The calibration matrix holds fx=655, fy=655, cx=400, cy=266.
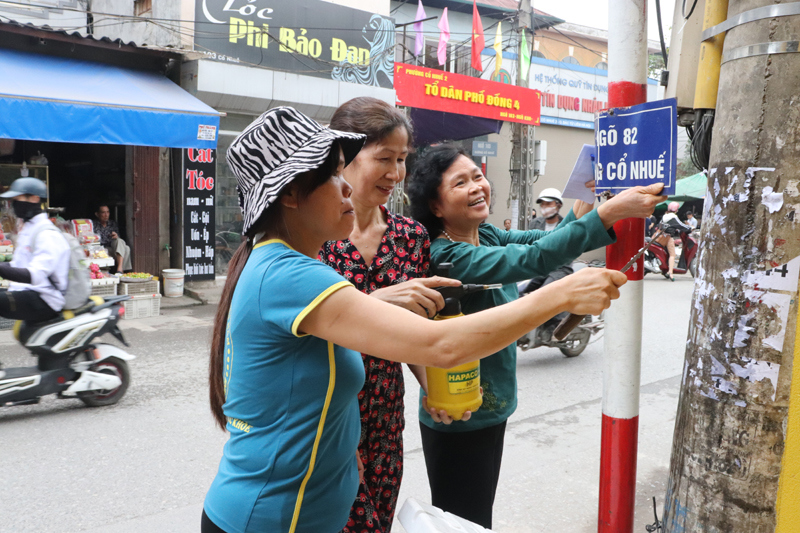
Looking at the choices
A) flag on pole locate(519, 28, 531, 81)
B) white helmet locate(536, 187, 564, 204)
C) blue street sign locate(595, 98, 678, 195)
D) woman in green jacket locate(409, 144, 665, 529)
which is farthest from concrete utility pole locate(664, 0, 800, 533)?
flag on pole locate(519, 28, 531, 81)

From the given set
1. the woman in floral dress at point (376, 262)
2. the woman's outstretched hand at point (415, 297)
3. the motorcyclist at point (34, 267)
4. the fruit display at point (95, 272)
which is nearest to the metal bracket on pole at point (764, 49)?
the woman in floral dress at point (376, 262)

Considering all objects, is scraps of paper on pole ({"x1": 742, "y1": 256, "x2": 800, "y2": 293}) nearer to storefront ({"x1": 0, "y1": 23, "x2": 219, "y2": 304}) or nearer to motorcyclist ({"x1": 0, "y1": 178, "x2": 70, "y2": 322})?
motorcyclist ({"x1": 0, "y1": 178, "x2": 70, "y2": 322})

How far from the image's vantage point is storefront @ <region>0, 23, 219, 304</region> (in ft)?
24.8

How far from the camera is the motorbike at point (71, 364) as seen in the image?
15.4ft

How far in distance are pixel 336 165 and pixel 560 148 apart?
1805 cm

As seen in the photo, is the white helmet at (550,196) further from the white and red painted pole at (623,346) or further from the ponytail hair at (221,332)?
the ponytail hair at (221,332)

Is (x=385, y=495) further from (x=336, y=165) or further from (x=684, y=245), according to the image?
(x=684, y=245)

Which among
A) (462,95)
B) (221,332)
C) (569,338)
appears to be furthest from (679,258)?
(221,332)

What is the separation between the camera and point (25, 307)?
4.83 meters

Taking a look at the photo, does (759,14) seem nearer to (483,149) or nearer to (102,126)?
(102,126)

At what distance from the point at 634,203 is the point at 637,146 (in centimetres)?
29

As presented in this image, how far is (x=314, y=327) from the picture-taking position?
123 centimetres

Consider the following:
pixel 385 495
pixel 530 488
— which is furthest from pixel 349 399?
pixel 530 488

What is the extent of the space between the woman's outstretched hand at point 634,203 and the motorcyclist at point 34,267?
4.43 meters
